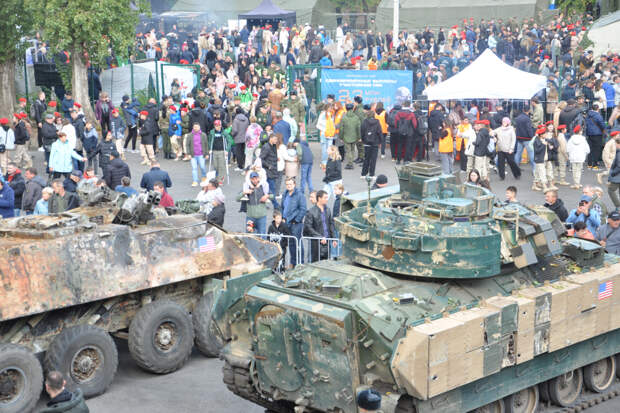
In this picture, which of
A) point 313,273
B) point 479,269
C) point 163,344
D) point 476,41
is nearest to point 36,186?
point 163,344

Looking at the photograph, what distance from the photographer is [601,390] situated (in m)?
13.1

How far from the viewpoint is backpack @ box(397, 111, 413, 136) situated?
2450 centimetres

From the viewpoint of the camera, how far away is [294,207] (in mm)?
16609

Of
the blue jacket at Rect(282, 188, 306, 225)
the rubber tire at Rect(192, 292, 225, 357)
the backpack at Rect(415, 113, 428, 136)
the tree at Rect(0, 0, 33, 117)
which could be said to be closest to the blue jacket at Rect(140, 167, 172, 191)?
the blue jacket at Rect(282, 188, 306, 225)

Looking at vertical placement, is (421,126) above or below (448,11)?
below

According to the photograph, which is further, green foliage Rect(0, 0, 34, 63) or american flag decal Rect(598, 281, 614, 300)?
green foliage Rect(0, 0, 34, 63)

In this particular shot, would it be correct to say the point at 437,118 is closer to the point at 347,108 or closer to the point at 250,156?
the point at 347,108

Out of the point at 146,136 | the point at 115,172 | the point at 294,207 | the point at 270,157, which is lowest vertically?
the point at 294,207

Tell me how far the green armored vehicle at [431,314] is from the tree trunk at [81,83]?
680 inches

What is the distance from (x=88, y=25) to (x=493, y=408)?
746 inches

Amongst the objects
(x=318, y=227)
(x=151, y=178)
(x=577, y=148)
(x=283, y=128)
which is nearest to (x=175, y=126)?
(x=283, y=128)

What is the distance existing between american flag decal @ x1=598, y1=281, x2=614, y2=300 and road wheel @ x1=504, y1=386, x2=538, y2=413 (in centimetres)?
151

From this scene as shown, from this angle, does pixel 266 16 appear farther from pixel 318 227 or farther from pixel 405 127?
pixel 318 227

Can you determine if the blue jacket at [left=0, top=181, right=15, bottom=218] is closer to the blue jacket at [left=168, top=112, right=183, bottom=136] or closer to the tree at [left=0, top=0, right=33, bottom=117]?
the blue jacket at [left=168, top=112, right=183, bottom=136]
